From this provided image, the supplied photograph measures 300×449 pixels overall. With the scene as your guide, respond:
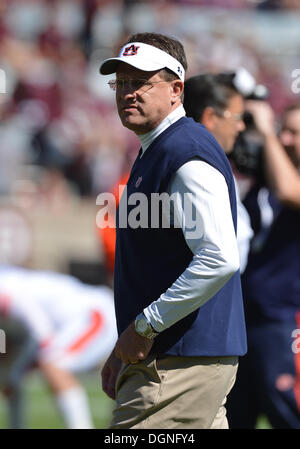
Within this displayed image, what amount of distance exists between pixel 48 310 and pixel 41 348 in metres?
0.37

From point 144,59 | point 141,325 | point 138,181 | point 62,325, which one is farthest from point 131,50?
point 62,325

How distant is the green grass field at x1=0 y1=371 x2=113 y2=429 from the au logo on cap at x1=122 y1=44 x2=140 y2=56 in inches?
142

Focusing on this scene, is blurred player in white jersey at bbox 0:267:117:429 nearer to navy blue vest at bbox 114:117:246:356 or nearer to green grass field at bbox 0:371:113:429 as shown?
green grass field at bbox 0:371:113:429

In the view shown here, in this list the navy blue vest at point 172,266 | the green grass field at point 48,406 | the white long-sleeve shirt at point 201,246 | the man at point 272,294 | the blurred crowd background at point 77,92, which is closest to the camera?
the white long-sleeve shirt at point 201,246

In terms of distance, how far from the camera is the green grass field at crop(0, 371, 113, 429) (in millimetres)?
5949

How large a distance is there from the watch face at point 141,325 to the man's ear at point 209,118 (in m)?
1.24

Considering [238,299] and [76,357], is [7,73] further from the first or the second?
[238,299]

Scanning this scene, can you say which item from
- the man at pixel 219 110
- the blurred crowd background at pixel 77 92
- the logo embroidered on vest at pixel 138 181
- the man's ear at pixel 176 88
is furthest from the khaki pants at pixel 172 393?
the blurred crowd background at pixel 77 92

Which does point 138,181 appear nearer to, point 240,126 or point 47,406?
point 240,126

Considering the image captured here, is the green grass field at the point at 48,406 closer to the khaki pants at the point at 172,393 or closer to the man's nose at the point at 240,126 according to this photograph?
the man's nose at the point at 240,126

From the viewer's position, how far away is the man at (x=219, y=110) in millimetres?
3488

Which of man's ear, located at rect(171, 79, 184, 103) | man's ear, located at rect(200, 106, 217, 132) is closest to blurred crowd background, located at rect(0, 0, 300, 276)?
man's ear, located at rect(200, 106, 217, 132)

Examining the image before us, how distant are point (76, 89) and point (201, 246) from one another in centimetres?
993
